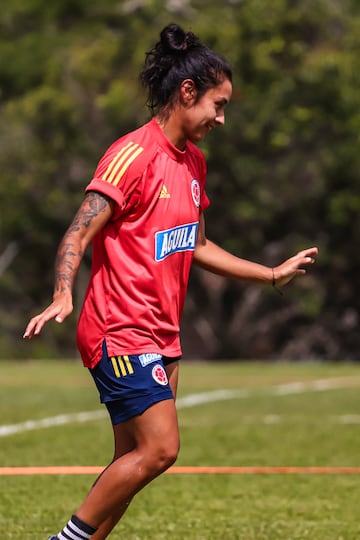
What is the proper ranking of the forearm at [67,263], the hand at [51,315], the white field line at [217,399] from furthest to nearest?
the white field line at [217,399] < the forearm at [67,263] < the hand at [51,315]

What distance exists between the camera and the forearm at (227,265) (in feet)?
18.3

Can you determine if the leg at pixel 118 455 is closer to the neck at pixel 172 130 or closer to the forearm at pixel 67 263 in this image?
the forearm at pixel 67 263

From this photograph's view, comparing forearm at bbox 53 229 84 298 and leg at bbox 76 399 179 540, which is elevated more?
forearm at bbox 53 229 84 298

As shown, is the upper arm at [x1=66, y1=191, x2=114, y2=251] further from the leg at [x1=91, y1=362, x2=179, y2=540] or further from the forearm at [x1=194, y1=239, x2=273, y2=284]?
the forearm at [x1=194, y1=239, x2=273, y2=284]

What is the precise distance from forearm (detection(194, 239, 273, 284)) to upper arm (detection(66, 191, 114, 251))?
0.84 m

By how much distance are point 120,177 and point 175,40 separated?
0.65 meters

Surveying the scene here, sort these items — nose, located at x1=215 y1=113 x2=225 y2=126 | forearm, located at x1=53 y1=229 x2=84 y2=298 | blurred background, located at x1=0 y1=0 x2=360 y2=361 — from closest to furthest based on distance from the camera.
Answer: forearm, located at x1=53 y1=229 x2=84 y2=298 → nose, located at x1=215 y1=113 x2=225 y2=126 → blurred background, located at x1=0 y1=0 x2=360 y2=361

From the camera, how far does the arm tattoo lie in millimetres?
4672

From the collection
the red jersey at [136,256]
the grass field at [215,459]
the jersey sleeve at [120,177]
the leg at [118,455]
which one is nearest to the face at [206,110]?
the red jersey at [136,256]

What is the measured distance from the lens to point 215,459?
992cm

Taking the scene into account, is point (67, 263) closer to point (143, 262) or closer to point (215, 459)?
point (143, 262)

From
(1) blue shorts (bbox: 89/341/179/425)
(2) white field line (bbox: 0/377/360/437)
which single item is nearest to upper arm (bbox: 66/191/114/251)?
(1) blue shorts (bbox: 89/341/179/425)

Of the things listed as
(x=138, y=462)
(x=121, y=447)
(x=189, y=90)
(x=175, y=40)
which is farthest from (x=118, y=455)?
(x=175, y=40)

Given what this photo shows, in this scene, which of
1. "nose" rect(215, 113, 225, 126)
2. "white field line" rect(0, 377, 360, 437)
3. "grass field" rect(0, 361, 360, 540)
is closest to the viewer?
"nose" rect(215, 113, 225, 126)
